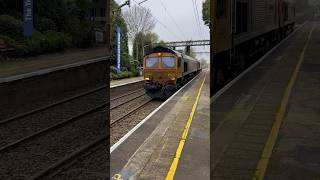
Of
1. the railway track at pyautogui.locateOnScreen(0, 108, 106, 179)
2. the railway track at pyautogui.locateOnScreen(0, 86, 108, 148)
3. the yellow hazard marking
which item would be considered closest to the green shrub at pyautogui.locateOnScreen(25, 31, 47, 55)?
the railway track at pyautogui.locateOnScreen(0, 86, 108, 148)

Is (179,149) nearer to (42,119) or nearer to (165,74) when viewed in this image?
(165,74)

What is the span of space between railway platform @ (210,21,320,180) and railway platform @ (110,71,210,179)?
1.27 feet

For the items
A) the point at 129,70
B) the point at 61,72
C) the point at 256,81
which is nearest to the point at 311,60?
the point at 256,81

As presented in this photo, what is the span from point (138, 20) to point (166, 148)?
3588mm

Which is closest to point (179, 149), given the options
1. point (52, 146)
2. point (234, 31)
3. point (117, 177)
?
point (117, 177)

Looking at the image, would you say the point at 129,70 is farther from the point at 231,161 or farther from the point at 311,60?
the point at 311,60

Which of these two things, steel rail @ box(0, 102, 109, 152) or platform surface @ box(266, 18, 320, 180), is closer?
platform surface @ box(266, 18, 320, 180)

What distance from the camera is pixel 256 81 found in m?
16.3

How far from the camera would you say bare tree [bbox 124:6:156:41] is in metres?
5.90

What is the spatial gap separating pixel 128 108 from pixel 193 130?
2.93m

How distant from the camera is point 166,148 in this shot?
9.13 meters

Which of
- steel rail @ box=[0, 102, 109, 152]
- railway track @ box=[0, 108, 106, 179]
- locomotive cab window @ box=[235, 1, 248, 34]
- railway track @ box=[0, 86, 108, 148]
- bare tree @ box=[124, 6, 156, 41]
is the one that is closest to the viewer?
bare tree @ box=[124, 6, 156, 41]

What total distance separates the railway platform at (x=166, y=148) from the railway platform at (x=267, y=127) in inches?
15.2

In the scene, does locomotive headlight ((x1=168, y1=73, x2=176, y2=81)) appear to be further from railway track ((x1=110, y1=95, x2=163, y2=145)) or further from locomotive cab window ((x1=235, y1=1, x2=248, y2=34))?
locomotive cab window ((x1=235, y1=1, x2=248, y2=34))
